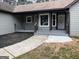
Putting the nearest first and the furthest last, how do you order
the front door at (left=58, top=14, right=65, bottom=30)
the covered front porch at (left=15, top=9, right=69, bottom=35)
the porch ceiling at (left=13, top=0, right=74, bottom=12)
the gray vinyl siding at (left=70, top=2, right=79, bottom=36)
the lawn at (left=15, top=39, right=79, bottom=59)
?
the lawn at (left=15, top=39, right=79, bottom=59)
the gray vinyl siding at (left=70, top=2, right=79, bottom=36)
the porch ceiling at (left=13, top=0, right=74, bottom=12)
the covered front porch at (left=15, top=9, right=69, bottom=35)
the front door at (left=58, top=14, right=65, bottom=30)

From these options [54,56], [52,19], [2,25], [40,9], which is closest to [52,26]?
[52,19]

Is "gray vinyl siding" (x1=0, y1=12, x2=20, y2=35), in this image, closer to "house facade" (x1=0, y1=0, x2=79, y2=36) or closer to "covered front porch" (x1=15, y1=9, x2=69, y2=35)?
"house facade" (x1=0, y1=0, x2=79, y2=36)

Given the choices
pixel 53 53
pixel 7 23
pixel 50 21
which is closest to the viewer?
pixel 53 53

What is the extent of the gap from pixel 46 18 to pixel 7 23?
5281 mm

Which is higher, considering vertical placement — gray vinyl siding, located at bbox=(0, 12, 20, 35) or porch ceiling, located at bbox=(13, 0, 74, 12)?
porch ceiling, located at bbox=(13, 0, 74, 12)

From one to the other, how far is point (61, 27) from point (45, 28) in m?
2.50

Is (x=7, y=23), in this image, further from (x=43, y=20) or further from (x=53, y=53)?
(x=53, y=53)

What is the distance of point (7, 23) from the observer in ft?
58.4

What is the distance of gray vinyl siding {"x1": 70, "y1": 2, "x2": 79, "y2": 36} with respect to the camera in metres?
15.1

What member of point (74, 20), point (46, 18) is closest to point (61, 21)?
point (46, 18)

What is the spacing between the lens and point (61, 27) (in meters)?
18.9

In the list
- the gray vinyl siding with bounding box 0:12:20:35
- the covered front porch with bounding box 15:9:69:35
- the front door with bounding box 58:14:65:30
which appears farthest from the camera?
the front door with bounding box 58:14:65:30

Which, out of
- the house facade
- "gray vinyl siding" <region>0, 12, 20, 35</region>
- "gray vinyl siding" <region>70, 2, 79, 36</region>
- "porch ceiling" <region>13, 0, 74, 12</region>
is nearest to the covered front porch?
the house facade

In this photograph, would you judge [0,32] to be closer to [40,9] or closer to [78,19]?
[40,9]
